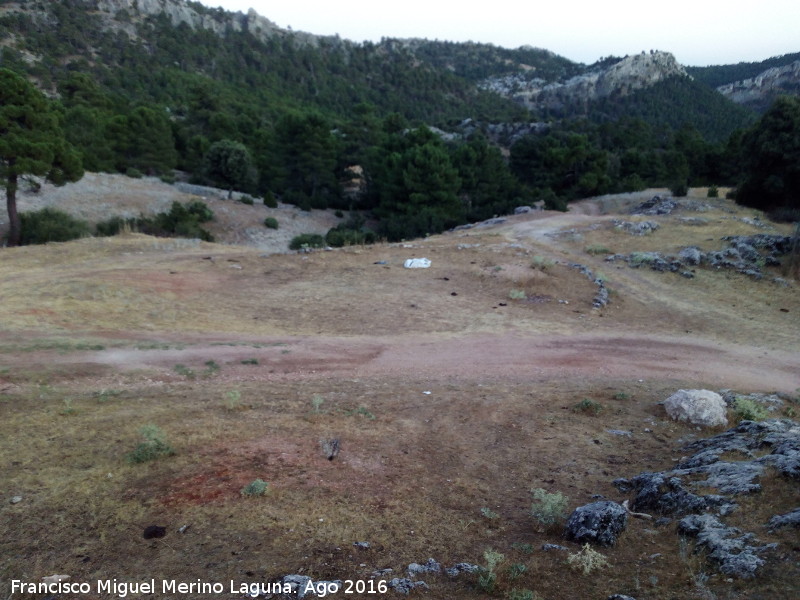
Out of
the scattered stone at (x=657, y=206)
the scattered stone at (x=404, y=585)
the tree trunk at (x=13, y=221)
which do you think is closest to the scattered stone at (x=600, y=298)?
the scattered stone at (x=404, y=585)

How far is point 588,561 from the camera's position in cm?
381

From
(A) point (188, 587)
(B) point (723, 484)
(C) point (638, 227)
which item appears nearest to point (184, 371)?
(A) point (188, 587)

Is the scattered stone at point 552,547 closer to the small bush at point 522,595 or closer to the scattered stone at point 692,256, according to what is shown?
the small bush at point 522,595

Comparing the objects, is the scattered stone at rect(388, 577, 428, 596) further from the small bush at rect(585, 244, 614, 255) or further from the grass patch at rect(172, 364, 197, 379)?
the small bush at rect(585, 244, 614, 255)

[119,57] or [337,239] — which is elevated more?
[119,57]

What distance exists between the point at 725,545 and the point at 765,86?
432 ft

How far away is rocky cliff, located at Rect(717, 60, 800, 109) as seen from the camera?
10025 cm

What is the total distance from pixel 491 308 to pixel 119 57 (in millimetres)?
83985

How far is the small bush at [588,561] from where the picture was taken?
12.5 feet

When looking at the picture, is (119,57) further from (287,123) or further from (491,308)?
(491,308)

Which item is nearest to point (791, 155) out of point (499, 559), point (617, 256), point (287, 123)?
point (617, 256)

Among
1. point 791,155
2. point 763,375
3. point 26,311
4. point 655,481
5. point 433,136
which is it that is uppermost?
point 433,136

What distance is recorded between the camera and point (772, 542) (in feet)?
12.3

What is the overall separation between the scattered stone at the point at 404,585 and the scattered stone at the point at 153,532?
194 cm
